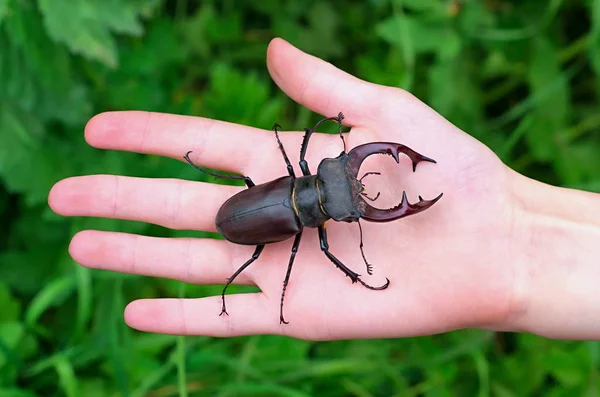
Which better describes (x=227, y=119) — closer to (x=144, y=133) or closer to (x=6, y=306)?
(x=144, y=133)

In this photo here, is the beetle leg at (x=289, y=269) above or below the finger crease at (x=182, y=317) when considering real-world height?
above

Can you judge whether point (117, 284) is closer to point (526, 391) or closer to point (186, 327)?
point (186, 327)

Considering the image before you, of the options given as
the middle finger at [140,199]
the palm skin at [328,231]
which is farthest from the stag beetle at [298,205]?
the middle finger at [140,199]

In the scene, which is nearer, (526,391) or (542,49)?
(526,391)

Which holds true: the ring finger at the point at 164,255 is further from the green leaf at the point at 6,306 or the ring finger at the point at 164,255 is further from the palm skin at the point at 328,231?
the green leaf at the point at 6,306

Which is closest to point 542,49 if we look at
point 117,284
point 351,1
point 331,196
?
point 351,1

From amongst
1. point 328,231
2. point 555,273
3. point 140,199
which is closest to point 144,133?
point 140,199
